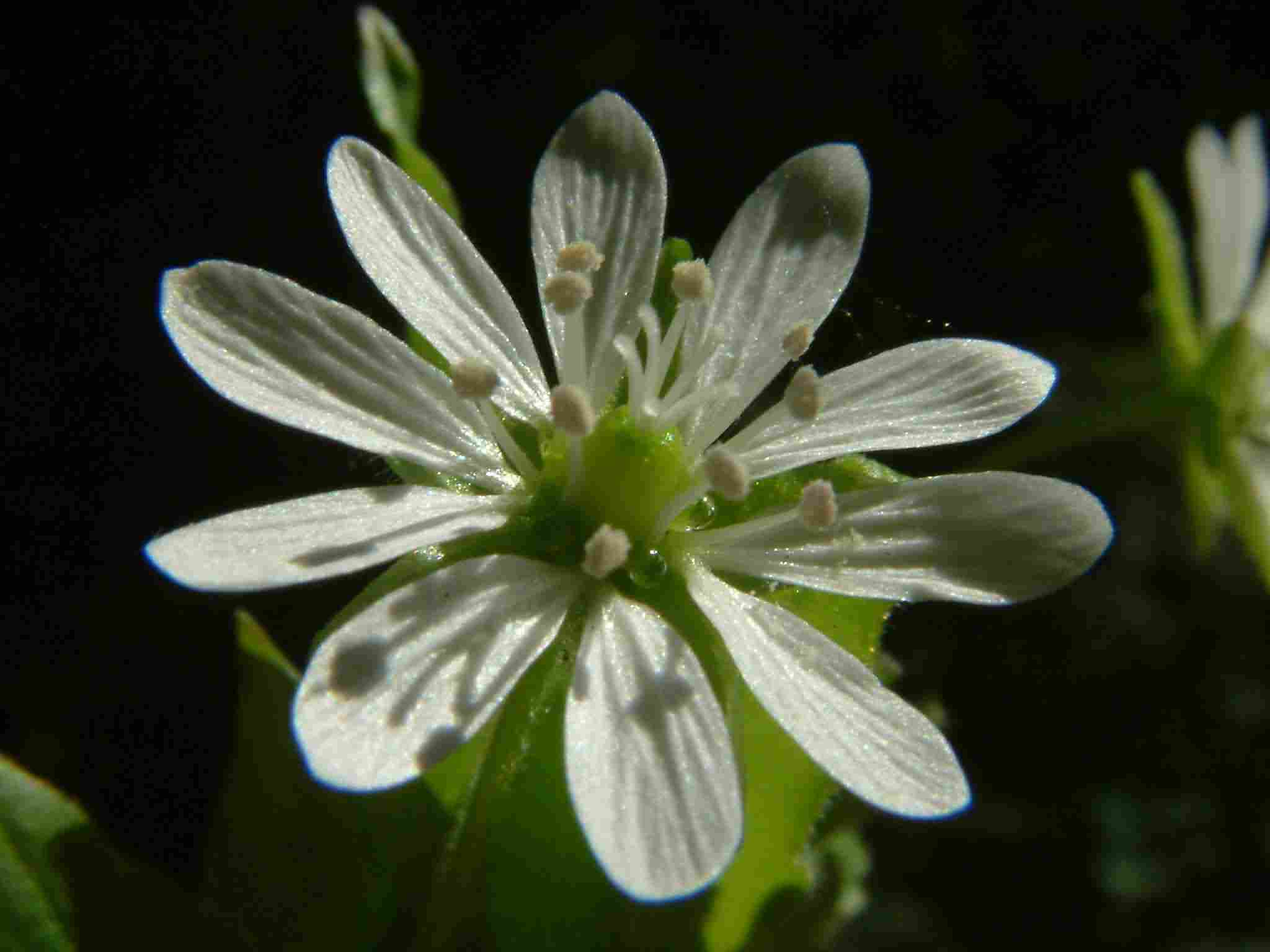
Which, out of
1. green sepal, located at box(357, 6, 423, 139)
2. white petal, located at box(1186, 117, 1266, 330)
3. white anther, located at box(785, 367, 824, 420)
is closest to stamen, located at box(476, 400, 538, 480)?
white anther, located at box(785, 367, 824, 420)

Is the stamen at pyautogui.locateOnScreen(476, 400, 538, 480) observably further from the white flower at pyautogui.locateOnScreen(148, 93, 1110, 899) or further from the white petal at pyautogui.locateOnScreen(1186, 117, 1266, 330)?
the white petal at pyautogui.locateOnScreen(1186, 117, 1266, 330)

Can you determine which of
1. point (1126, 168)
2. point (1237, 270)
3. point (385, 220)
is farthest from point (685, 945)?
point (1126, 168)

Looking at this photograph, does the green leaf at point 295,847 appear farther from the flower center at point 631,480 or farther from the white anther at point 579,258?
the white anther at point 579,258

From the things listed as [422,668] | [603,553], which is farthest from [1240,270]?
[422,668]

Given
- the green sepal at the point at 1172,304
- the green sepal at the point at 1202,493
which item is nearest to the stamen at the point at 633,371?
the green sepal at the point at 1172,304

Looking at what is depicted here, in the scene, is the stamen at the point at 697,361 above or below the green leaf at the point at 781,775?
above
